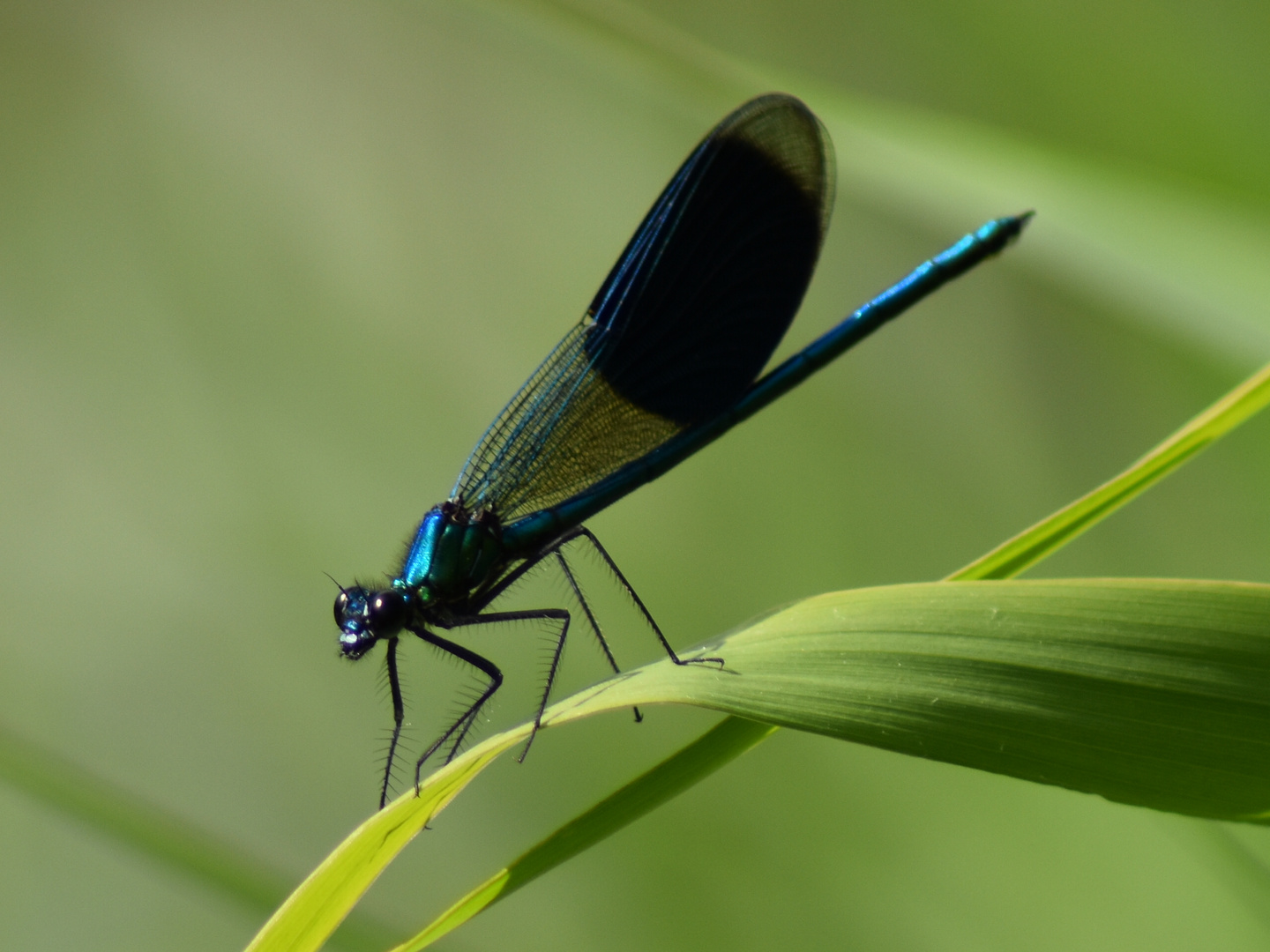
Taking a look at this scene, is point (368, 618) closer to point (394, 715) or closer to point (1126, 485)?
point (394, 715)

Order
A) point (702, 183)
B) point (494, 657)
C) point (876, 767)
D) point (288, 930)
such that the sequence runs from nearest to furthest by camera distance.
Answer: point (288, 930), point (702, 183), point (876, 767), point (494, 657)

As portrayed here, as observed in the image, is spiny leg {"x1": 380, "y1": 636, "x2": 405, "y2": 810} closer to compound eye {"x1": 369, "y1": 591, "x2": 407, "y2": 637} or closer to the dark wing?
compound eye {"x1": 369, "y1": 591, "x2": 407, "y2": 637}

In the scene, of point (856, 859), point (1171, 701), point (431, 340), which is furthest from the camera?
point (431, 340)

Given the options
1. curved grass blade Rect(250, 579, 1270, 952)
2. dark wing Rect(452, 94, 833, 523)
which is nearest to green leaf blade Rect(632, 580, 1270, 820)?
curved grass blade Rect(250, 579, 1270, 952)

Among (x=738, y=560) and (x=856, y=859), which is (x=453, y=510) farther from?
(x=738, y=560)

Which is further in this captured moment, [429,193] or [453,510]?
[429,193]

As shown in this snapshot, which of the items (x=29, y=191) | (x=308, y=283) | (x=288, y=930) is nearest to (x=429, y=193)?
(x=308, y=283)

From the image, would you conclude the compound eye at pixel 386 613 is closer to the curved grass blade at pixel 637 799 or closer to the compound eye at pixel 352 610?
the compound eye at pixel 352 610
